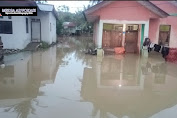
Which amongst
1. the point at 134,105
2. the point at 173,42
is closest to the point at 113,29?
the point at 173,42

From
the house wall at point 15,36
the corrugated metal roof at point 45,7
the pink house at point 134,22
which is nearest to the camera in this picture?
the house wall at point 15,36

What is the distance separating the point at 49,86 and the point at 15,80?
1.68 meters

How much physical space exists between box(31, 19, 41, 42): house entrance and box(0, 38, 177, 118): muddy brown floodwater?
863 cm

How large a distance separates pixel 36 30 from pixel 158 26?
1115 centimetres

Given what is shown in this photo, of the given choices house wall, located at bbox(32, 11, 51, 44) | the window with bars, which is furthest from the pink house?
the window with bars

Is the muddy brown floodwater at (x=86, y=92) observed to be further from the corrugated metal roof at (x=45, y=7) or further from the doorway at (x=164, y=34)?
the corrugated metal roof at (x=45, y=7)

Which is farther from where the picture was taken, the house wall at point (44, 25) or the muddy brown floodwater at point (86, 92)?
the house wall at point (44, 25)

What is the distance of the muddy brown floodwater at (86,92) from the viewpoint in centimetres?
497

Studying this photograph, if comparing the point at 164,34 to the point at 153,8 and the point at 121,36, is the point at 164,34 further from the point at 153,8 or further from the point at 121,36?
the point at 121,36

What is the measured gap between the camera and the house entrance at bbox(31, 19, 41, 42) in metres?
18.4

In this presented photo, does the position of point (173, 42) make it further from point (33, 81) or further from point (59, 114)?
point (59, 114)

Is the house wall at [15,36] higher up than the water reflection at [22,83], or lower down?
higher up

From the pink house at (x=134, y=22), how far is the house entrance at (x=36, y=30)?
18.3 feet

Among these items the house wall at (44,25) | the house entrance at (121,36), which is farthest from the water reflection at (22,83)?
the house wall at (44,25)
